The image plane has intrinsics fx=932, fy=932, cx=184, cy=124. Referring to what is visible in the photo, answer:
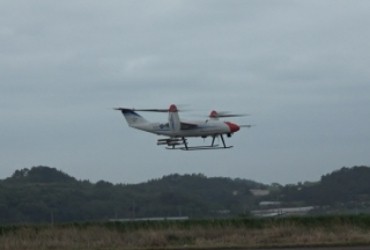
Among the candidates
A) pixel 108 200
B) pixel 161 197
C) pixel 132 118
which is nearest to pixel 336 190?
pixel 161 197

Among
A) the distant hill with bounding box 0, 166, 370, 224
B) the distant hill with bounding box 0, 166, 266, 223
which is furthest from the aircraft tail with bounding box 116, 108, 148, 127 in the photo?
the distant hill with bounding box 0, 166, 266, 223

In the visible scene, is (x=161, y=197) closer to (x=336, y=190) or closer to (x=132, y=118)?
(x=336, y=190)

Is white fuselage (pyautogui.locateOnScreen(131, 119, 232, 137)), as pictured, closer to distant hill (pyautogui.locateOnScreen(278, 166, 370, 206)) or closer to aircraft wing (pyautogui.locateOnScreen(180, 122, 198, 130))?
aircraft wing (pyautogui.locateOnScreen(180, 122, 198, 130))

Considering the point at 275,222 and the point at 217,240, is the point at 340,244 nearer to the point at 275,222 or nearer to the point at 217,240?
the point at 217,240

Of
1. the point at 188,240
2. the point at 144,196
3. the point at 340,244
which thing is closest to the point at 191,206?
the point at 144,196

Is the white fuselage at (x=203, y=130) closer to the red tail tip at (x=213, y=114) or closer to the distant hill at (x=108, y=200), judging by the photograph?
the red tail tip at (x=213, y=114)
